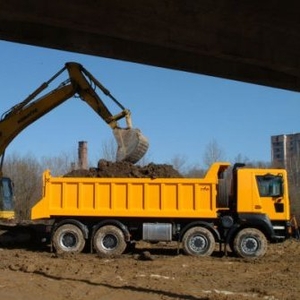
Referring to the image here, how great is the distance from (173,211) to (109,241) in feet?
7.51

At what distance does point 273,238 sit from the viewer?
771 inches

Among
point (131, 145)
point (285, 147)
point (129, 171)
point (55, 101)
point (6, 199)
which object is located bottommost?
point (6, 199)

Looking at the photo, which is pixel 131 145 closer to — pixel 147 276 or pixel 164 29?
pixel 147 276

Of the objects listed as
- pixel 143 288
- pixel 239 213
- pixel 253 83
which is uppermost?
pixel 253 83

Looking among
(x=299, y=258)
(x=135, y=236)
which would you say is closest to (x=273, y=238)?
(x=299, y=258)

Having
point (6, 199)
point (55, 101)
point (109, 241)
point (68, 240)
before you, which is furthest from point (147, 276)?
point (6, 199)

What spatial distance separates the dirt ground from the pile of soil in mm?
2628

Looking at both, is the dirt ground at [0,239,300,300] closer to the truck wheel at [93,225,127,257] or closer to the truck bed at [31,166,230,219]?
the truck wheel at [93,225,127,257]

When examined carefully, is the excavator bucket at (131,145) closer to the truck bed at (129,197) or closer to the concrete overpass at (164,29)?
the truck bed at (129,197)

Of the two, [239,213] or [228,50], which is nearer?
[228,50]

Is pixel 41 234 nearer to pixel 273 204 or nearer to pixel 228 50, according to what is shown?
pixel 273 204

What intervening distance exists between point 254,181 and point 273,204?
96 centimetres

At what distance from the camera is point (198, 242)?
770 inches

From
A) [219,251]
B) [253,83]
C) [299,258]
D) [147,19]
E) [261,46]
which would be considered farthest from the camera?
[219,251]
